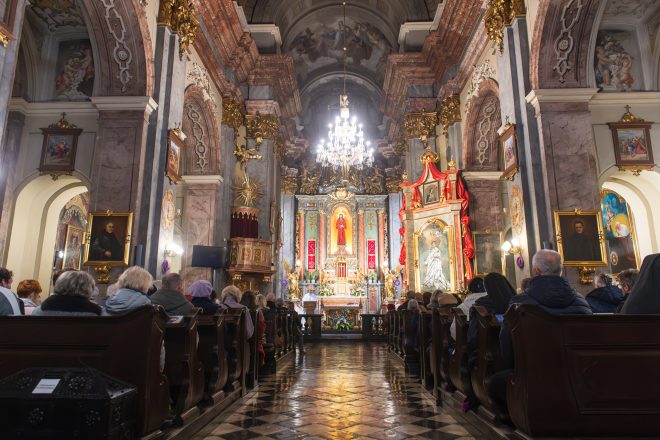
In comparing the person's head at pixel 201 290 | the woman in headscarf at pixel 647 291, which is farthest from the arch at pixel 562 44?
the person's head at pixel 201 290

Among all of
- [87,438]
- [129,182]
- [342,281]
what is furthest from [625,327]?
[342,281]

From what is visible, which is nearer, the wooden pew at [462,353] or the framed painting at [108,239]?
the wooden pew at [462,353]

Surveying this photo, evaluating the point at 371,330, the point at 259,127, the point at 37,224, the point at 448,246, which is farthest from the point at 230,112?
the point at 371,330

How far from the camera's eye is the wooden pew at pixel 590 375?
2.55 metres

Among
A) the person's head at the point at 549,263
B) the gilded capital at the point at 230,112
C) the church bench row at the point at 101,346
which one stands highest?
the gilded capital at the point at 230,112

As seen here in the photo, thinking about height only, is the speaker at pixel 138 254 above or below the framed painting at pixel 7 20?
below

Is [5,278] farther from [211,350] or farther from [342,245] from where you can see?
[342,245]

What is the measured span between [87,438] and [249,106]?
12.5 m

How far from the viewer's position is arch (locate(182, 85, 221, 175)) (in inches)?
451

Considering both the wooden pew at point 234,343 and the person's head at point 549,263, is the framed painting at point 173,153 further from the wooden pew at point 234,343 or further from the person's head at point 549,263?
the person's head at point 549,263

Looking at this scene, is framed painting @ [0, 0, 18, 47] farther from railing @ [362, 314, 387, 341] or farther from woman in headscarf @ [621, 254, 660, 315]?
railing @ [362, 314, 387, 341]

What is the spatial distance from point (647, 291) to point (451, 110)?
10.6 meters

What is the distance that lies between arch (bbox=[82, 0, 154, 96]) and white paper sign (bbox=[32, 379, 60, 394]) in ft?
20.0

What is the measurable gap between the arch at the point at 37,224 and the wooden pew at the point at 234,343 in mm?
5830
